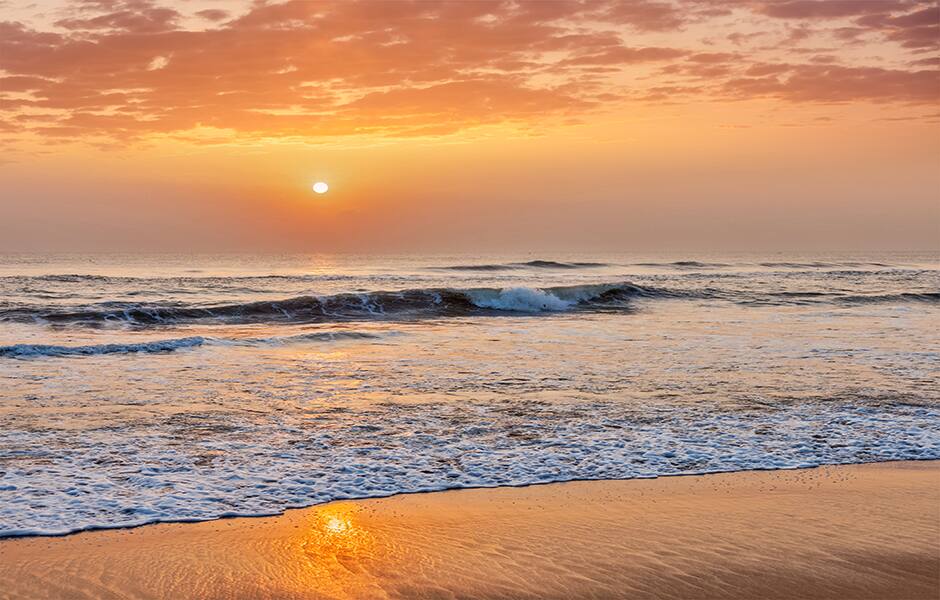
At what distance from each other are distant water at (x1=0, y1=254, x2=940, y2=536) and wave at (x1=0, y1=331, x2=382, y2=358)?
0.27 ft

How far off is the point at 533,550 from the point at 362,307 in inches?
892

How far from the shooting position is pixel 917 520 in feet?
19.8

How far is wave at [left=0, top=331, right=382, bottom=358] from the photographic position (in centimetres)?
1558

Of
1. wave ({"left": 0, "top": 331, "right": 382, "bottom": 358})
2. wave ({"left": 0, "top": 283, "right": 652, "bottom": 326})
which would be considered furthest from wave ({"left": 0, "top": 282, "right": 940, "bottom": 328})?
wave ({"left": 0, "top": 331, "right": 382, "bottom": 358})

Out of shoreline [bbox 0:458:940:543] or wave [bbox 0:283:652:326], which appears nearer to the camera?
shoreline [bbox 0:458:940:543]

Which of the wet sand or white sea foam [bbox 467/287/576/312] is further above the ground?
white sea foam [bbox 467/287/576/312]

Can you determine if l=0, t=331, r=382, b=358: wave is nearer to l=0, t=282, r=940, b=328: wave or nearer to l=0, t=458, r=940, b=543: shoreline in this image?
l=0, t=282, r=940, b=328: wave

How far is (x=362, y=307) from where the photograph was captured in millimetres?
27641

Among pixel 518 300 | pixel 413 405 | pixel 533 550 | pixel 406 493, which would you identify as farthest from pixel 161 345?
→ pixel 518 300

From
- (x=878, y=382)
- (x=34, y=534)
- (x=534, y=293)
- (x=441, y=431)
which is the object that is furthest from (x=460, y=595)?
(x=534, y=293)

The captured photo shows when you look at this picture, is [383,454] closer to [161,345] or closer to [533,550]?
[533,550]

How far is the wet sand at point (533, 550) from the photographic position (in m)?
4.80

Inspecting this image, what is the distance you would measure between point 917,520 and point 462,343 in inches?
474

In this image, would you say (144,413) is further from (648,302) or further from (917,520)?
(648,302)
